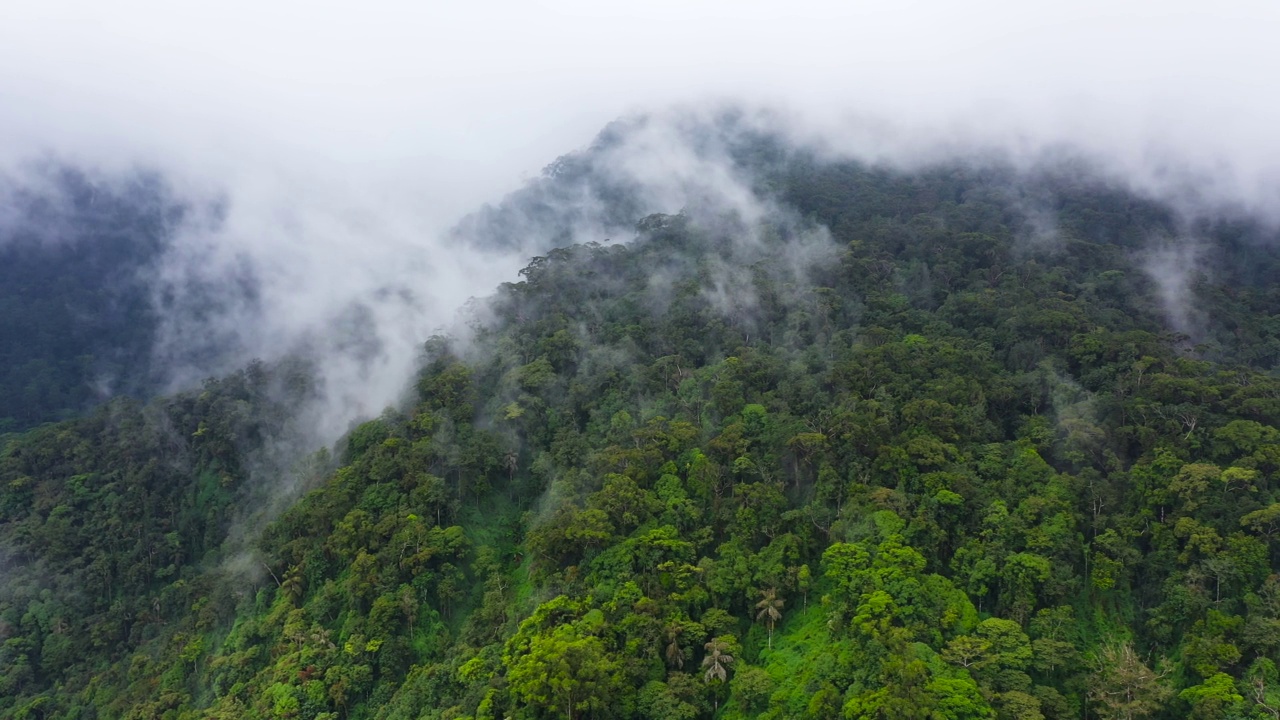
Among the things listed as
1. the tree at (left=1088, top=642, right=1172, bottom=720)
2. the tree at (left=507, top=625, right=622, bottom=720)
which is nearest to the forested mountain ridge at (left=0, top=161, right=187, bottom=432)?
the tree at (left=507, top=625, right=622, bottom=720)

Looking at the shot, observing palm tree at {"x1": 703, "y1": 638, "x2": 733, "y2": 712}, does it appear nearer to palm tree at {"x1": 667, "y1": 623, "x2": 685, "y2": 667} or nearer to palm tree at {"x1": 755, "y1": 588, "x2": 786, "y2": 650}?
palm tree at {"x1": 667, "y1": 623, "x2": 685, "y2": 667}

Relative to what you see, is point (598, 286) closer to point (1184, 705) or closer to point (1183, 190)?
point (1184, 705)

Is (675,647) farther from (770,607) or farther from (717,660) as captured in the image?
(770,607)

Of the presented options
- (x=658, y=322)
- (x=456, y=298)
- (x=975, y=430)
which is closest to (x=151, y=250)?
(x=456, y=298)

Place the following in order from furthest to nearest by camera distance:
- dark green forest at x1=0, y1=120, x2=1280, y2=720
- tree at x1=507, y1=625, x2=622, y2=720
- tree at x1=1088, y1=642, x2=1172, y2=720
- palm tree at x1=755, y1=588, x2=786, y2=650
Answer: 1. palm tree at x1=755, y1=588, x2=786, y2=650
2. dark green forest at x1=0, y1=120, x2=1280, y2=720
3. tree at x1=507, y1=625, x2=622, y2=720
4. tree at x1=1088, y1=642, x2=1172, y2=720

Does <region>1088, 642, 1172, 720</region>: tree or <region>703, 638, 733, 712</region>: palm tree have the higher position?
<region>703, 638, 733, 712</region>: palm tree

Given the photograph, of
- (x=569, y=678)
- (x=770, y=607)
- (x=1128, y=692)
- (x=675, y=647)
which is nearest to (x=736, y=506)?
(x=770, y=607)

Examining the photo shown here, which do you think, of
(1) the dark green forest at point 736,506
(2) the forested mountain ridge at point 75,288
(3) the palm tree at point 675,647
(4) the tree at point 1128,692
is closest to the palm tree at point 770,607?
(1) the dark green forest at point 736,506

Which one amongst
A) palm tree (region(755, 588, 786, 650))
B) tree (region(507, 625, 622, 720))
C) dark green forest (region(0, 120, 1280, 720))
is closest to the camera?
tree (region(507, 625, 622, 720))
